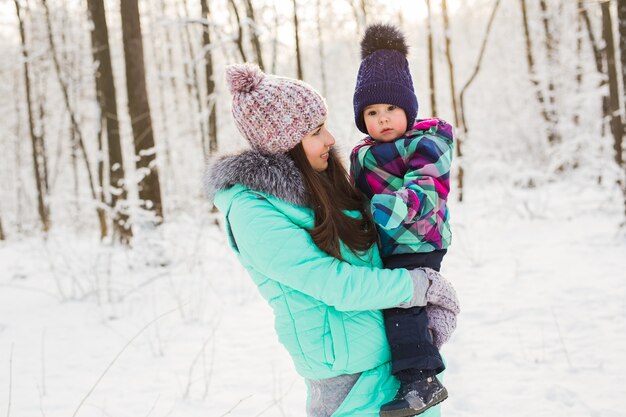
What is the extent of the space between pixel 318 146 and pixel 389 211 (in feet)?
1.18

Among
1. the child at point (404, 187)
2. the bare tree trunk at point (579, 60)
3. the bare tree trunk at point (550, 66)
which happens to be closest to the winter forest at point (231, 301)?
the child at point (404, 187)

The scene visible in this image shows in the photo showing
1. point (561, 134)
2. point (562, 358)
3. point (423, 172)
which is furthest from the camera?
point (561, 134)

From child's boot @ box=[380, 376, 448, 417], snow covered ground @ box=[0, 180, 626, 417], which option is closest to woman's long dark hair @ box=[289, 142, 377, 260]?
child's boot @ box=[380, 376, 448, 417]

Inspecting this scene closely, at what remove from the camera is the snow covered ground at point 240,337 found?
3148 mm

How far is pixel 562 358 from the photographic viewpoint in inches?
135

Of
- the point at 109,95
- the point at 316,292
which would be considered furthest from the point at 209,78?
the point at 316,292

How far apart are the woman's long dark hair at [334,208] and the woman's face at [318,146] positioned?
2 centimetres

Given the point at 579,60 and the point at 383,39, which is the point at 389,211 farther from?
the point at 579,60

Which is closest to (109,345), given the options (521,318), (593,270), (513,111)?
(521,318)

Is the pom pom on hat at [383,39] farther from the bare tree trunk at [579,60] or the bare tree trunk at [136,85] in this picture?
the bare tree trunk at [579,60]

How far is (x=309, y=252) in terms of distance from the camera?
1.45 metres

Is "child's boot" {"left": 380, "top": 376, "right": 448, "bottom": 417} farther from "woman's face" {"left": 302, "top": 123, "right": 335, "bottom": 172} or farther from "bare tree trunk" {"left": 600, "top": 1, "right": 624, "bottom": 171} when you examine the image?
"bare tree trunk" {"left": 600, "top": 1, "right": 624, "bottom": 171}

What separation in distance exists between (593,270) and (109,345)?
4.78 meters

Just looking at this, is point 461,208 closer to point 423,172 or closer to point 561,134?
point 561,134
